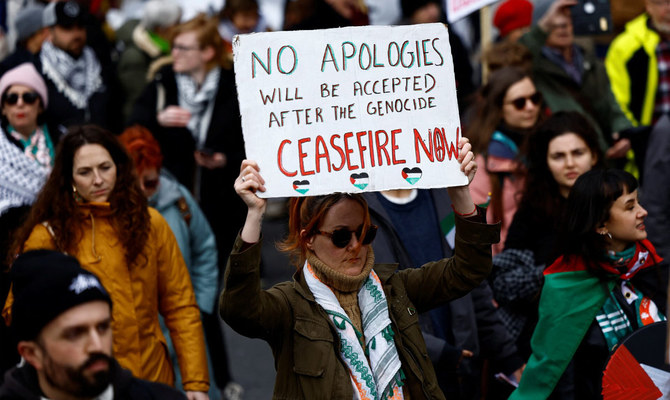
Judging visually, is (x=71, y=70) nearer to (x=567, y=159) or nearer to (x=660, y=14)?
(x=567, y=159)

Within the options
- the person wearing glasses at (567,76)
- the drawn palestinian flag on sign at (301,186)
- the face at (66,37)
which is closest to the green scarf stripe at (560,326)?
the drawn palestinian flag on sign at (301,186)

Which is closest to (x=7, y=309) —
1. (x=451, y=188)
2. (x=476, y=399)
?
(x=451, y=188)

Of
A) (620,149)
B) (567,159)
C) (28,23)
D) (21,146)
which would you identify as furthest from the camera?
(28,23)

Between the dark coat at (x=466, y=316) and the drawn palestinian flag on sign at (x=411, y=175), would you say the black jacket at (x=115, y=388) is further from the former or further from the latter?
the dark coat at (x=466, y=316)

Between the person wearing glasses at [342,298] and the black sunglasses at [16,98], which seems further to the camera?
the black sunglasses at [16,98]

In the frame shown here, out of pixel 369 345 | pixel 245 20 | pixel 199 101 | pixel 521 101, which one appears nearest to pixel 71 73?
pixel 199 101

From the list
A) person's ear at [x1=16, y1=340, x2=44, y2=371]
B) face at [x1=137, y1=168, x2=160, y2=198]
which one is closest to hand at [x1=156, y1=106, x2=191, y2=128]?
face at [x1=137, y1=168, x2=160, y2=198]

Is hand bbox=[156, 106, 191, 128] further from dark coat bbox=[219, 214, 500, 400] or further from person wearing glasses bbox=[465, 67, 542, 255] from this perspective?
dark coat bbox=[219, 214, 500, 400]

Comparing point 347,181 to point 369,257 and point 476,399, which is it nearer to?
point 369,257

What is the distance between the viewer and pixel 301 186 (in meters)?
3.64

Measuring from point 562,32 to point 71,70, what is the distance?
3.80 meters

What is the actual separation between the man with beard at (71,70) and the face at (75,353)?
4.81m

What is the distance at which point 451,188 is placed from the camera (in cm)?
380

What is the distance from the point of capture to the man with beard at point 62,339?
2.88 meters
